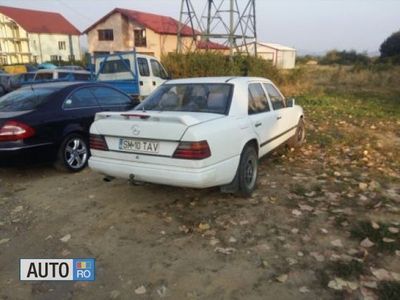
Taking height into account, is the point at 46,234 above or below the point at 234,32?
below

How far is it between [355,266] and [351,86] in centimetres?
2254

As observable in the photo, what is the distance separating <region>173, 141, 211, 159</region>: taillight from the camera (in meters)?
3.79

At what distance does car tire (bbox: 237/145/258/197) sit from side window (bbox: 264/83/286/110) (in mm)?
1262

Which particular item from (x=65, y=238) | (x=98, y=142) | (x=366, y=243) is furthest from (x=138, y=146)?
(x=366, y=243)

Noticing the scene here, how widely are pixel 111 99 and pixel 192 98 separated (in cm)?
281

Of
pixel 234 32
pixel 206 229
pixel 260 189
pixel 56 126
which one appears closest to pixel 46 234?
pixel 206 229

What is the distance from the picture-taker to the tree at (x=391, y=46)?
44.5 m

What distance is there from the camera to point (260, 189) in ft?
17.1

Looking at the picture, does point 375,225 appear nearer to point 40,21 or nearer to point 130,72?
point 130,72

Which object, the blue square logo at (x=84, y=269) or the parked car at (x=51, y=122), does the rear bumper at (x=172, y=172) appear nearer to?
the blue square logo at (x=84, y=269)

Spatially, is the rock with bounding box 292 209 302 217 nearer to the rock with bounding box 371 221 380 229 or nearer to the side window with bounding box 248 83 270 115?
the rock with bounding box 371 221 380 229

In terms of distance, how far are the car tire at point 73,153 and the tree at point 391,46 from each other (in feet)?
153

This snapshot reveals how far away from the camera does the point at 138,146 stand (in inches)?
163

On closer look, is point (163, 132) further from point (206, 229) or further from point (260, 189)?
point (260, 189)
